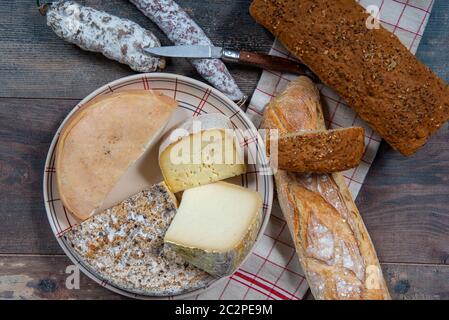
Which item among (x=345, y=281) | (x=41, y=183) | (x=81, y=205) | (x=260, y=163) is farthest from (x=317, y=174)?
(x=41, y=183)

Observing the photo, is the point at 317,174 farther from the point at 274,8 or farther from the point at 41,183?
the point at 41,183

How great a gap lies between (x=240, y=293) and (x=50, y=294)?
75 cm

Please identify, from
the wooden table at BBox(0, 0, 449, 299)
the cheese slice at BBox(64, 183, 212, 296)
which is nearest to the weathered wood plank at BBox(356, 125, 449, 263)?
the wooden table at BBox(0, 0, 449, 299)

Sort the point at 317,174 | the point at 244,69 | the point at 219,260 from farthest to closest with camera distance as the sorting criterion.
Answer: the point at 244,69 → the point at 317,174 → the point at 219,260

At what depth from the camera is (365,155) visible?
2.05 meters

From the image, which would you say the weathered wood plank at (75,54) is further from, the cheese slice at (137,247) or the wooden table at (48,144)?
the cheese slice at (137,247)

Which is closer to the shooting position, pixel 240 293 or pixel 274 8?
pixel 274 8

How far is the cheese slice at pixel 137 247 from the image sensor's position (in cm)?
181

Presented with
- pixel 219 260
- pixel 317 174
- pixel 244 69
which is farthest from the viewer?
pixel 244 69

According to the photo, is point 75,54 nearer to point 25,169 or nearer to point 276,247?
point 25,169

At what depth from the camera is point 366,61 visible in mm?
1837

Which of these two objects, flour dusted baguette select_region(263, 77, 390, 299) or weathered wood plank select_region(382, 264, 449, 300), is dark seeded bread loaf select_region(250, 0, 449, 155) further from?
weathered wood plank select_region(382, 264, 449, 300)

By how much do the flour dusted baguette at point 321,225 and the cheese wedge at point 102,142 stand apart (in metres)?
0.43

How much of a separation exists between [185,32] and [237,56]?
0.69ft
